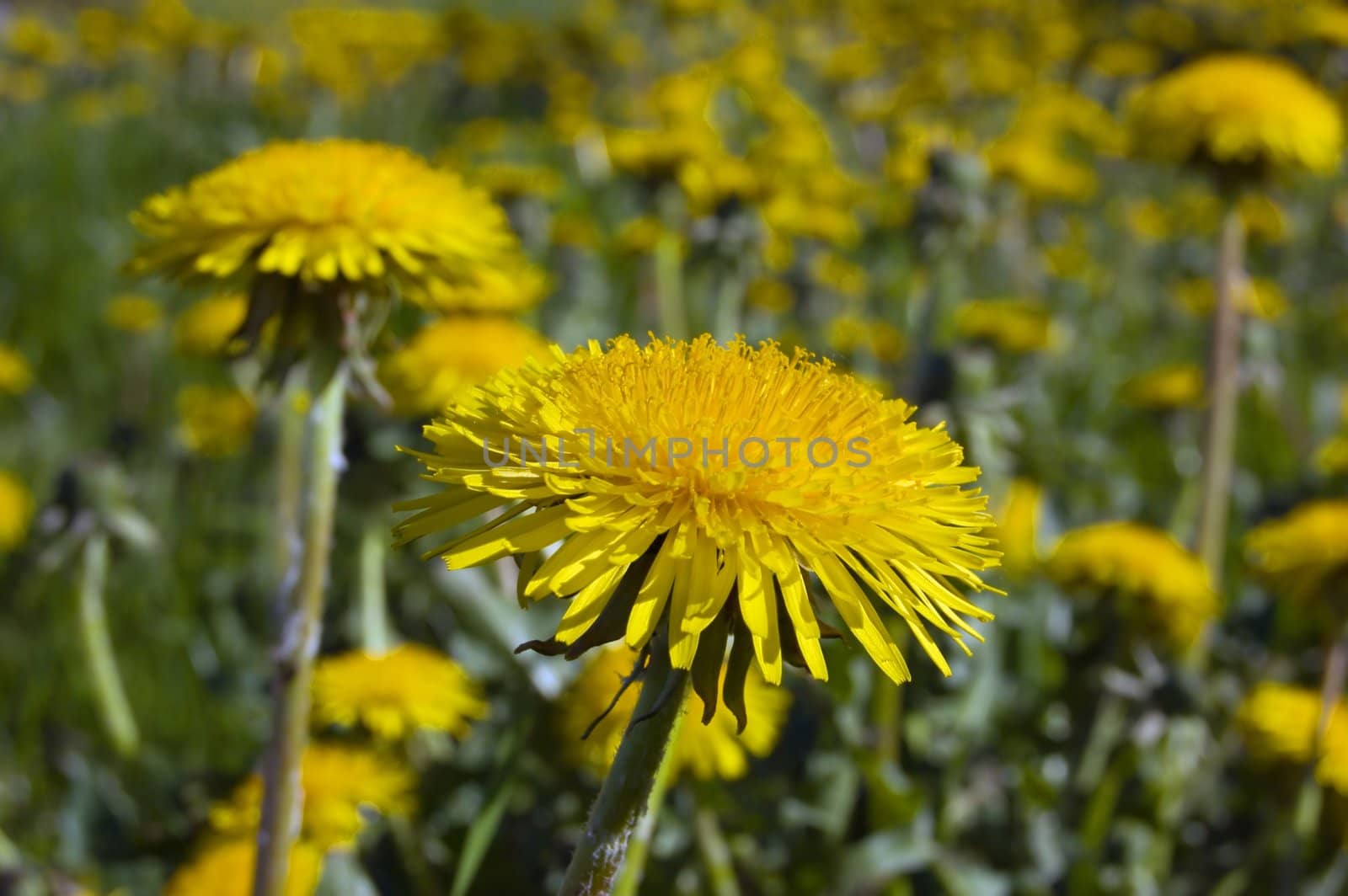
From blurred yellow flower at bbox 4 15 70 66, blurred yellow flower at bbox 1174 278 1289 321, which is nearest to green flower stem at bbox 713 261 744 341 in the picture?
blurred yellow flower at bbox 1174 278 1289 321

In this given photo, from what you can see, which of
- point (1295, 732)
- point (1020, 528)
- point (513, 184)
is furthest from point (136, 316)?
point (1295, 732)

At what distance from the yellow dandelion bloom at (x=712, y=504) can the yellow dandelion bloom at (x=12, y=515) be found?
2.26 m

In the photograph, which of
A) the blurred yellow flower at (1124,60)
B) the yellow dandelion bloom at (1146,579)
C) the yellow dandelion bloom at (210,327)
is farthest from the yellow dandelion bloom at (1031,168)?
the yellow dandelion bloom at (210,327)

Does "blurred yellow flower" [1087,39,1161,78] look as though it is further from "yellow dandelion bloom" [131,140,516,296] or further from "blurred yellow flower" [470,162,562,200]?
"yellow dandelion bloom" [131,140,516,296]

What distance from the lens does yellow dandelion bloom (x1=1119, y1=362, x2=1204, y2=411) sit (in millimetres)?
3371

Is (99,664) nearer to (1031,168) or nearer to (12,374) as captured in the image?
(12,374)

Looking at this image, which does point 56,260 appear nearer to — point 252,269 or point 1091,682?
point 252,269

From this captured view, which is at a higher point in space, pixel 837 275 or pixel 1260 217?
pixel 1260 217

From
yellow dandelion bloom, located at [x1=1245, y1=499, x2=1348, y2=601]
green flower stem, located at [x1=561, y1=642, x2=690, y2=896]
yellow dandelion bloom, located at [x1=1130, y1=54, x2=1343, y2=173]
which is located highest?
yellow dandelion bloom, located at [x1=1130, y1=54, x2=1343, y2=173]

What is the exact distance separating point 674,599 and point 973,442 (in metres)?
1.66

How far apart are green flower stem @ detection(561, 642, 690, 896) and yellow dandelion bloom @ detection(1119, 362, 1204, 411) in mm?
2764

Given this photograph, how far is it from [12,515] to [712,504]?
255 cm

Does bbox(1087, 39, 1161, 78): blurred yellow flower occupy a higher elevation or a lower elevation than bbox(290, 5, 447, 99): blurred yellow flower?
higher

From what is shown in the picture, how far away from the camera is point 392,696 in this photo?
6.02 ft
